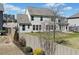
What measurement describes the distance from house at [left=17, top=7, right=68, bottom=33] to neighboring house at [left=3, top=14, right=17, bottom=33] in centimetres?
14

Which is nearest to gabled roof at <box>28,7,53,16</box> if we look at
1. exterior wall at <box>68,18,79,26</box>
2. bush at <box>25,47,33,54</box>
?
exterior wall at <box>68,18,79,26</box>

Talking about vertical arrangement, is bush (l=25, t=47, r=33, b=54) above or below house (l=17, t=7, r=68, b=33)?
below

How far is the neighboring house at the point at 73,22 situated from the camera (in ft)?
16.4

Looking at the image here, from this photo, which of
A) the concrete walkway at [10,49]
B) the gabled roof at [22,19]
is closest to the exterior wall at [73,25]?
the gabled roof at [22,19]

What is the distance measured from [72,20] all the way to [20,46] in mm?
1443

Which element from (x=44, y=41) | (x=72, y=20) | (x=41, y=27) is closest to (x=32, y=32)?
(x=41, y=27)

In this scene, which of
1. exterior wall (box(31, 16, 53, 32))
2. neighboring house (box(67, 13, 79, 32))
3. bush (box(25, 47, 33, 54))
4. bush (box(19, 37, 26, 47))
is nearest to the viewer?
bush (box(25, 47, 33, 54))

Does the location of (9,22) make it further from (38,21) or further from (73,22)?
(73,22)

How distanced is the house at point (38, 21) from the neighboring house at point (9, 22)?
138 millimetres

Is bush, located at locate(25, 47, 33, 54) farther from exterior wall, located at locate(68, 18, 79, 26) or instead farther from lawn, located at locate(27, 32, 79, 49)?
exterior wall, located at locate(68, 18, 79, 26)

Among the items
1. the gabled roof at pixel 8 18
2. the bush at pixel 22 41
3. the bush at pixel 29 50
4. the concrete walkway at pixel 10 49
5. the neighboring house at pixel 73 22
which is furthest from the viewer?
the bush at pixel 22 41

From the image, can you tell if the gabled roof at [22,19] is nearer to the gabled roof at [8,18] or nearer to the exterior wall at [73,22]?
→ the gabled roof at [8,18]

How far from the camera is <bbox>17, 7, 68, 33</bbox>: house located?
5211 mm

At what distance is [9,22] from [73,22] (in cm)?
157
